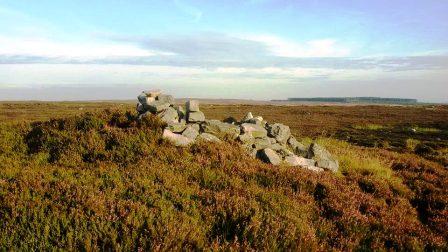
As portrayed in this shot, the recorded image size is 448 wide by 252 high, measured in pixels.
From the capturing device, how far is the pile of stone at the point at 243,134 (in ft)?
36.0

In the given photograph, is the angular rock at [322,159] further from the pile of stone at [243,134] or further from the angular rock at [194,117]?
the angular rock at [194,117]

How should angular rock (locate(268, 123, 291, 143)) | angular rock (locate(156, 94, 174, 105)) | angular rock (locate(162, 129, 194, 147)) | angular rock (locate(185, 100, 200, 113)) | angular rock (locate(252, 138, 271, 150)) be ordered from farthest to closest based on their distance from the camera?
angular rock (locate(156, 94, 174, 105)) < angular rock (locate(185, 100, 200, 113)) < angular rock (locate(268, 123, 291, 143)) < angular rock (locate(252, 138, 271, 150)) < angular rock (locate(162, 129, 194, 147))

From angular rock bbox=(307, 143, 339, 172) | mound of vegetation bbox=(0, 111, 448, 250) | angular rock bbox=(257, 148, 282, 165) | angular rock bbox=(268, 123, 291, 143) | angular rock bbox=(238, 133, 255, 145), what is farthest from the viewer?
angular rock bbox=(268, 123, 291, 143)

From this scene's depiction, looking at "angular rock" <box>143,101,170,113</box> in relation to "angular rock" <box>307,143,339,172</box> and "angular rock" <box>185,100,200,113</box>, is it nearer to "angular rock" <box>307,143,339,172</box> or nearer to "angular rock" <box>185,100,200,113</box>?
"angular rock" <box>185,100,200,113</box>

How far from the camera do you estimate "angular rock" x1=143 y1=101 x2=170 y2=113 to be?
42.4 feet

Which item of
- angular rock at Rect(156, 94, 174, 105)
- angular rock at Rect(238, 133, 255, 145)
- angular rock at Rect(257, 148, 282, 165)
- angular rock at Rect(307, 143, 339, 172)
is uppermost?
angular rock at Rect(156, 94, 174, 105)

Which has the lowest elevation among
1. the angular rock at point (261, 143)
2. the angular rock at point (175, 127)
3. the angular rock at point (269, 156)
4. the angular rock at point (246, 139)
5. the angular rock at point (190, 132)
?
the angular rock at point (269, 156)

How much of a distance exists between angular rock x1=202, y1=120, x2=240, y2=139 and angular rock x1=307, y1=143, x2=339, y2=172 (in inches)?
99.3

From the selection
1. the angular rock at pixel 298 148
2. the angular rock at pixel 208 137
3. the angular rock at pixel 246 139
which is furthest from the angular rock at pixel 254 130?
the angular rock at pixel 208 137

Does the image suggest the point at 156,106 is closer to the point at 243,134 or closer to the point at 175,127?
the point at 175,127

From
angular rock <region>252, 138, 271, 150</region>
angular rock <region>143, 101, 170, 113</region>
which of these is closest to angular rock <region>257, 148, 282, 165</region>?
angular rock <region>252, 138, 271, 150</region>

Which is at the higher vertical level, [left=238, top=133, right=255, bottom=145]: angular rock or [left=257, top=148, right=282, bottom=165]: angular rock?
[left=238, top=133, right=255, bottom=145]: angular rock

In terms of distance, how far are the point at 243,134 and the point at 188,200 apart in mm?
6405

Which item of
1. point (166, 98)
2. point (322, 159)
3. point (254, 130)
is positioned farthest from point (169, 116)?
point (322, 159)
